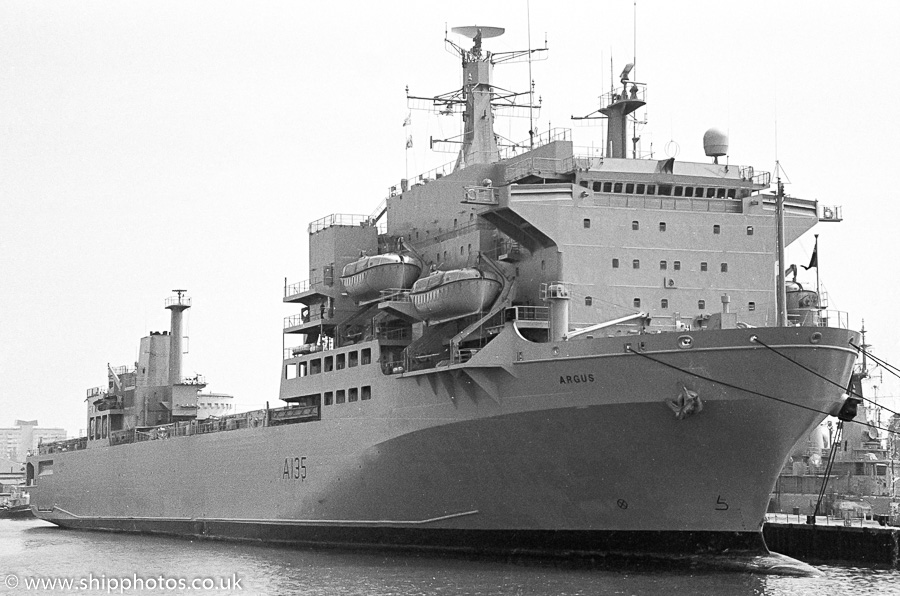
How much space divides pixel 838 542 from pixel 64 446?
3593 centimetres

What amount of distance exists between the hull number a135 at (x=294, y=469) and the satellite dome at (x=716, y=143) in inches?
532

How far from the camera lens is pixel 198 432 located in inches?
1751

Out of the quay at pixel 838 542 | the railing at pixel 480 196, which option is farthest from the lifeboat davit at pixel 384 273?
the quay at pixel 838 542

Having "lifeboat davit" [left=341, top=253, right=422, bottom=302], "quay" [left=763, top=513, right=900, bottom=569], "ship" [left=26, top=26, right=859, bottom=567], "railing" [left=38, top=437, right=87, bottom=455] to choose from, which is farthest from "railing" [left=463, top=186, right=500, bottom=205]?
"railing" [left=38, top=437, right=87, bottom=455]

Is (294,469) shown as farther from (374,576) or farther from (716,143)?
(716,143)

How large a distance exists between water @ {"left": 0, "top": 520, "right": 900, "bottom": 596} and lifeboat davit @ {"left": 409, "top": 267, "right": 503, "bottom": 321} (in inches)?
221

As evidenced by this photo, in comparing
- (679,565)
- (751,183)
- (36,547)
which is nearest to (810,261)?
(751,183)

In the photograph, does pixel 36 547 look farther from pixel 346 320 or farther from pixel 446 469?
pixel 446 469

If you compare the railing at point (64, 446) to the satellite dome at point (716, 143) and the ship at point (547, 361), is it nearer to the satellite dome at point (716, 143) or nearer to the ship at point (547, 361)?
the ship at point (547, 361)

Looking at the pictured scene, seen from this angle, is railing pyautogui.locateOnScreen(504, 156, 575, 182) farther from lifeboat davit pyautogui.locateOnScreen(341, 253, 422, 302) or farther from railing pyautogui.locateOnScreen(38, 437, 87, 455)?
railing pyautogui.locateOnScreen(38, 437, 87, 455)

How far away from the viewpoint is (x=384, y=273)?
33.6 m

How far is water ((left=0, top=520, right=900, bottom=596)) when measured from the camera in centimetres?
2553

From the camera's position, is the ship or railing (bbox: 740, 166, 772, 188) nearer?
the ship

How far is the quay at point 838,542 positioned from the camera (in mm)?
30562
